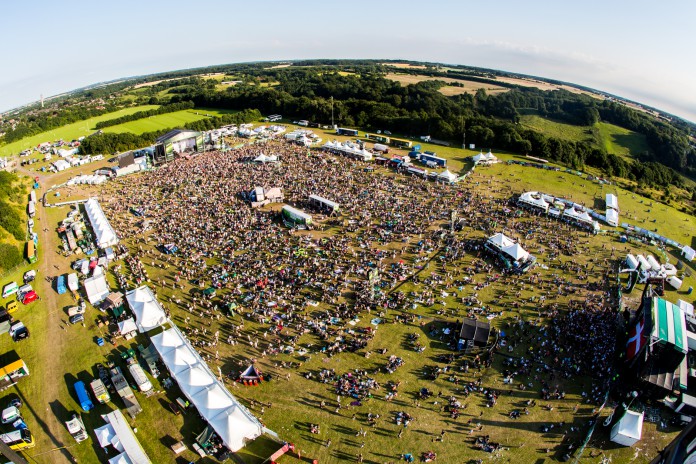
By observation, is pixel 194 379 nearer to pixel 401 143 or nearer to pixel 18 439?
pixel 18 439

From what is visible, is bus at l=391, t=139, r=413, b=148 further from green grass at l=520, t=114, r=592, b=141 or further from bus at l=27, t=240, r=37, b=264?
bus at l=27, t=240, r=37, b=264

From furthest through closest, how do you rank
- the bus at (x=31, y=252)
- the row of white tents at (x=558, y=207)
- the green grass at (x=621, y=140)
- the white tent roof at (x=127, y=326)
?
the green grass at (x=621, y=140)
the row of white tents at (x=558, y=207)
the bus at (x=31, y=252)
the white tent roof at (x=127, y=326)

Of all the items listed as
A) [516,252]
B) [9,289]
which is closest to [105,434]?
[9,289]

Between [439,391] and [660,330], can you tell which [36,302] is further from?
[660,330]

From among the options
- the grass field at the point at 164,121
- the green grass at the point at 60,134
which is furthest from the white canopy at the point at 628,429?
the green grass at the point at 60,134

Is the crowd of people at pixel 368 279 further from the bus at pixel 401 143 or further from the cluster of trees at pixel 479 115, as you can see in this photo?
the cluster of trees at pixel 479 115
